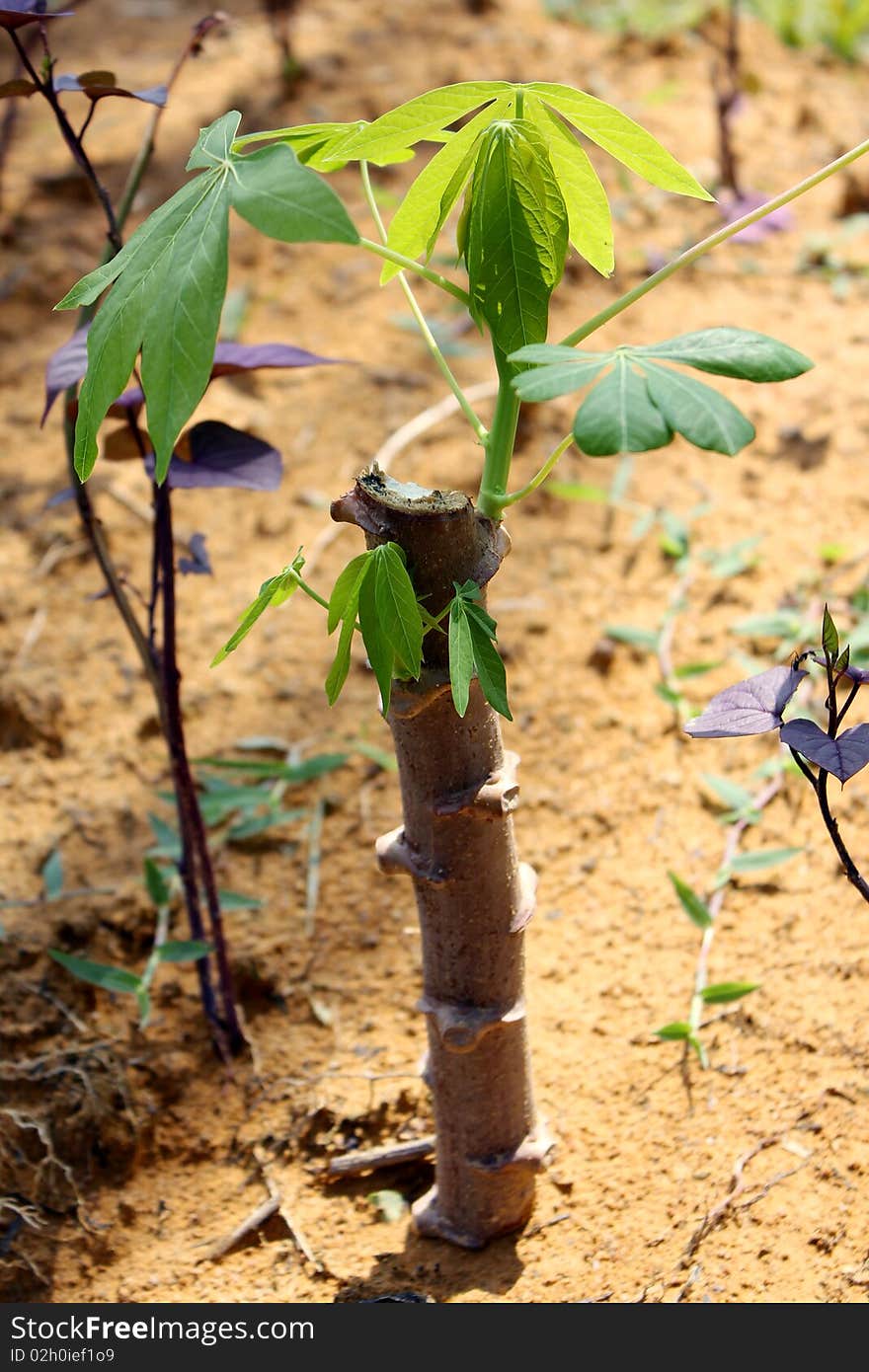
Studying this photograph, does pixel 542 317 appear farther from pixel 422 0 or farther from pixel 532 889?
pixel 422 0

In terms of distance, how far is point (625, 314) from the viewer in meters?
2.57

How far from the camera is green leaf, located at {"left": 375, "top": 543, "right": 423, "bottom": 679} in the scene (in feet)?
3.00

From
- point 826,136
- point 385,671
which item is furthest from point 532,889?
point 826,136

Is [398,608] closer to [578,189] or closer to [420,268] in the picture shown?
[420,268]

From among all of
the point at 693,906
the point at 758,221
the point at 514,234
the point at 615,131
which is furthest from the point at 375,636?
the point at 758,221

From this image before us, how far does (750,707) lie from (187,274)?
576 millimetres

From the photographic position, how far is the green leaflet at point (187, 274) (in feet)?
2.57

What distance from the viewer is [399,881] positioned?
173 centimetres

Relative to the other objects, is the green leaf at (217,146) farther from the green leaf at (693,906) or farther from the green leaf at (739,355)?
the green leaf at (693,906)

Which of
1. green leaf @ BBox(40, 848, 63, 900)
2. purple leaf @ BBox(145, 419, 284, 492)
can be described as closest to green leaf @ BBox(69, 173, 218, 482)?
purple leaf @ BBox(145, 419, 284, 492)

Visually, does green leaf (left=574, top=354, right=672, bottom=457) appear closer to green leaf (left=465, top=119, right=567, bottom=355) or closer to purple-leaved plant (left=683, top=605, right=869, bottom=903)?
green leaf (left=465, top=119, right=567, bottom=355)

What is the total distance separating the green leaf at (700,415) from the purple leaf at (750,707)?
0.33m

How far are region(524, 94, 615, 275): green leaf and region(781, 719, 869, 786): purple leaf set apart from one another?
0.40 m

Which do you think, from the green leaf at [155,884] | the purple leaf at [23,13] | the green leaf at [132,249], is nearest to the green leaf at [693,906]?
the green leaf at [155,884]
